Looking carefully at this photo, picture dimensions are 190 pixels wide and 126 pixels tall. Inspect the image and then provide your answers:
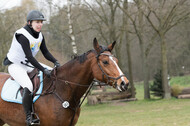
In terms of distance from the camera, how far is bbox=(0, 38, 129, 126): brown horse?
15.1ft

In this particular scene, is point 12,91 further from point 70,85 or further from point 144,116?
point 144,116

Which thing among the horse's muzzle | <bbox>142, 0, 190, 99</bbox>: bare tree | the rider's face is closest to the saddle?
the rider's face

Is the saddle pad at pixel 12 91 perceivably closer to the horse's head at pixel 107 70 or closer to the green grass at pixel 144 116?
the horse's head at pixel 107 70

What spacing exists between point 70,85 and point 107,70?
0.88m

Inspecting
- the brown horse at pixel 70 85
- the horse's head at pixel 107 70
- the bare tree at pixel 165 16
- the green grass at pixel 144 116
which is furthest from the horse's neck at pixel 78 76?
the bare tree at pixel 165 16

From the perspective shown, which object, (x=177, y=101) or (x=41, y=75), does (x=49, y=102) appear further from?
(x=177, y=101)

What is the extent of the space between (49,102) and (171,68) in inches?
1476

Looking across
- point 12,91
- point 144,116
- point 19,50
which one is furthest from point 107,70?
point 144,116

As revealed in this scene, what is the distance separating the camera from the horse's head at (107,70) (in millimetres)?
4340

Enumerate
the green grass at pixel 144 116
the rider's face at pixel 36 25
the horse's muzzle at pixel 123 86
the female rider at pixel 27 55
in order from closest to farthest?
the horse's muzzle at pixel 123 86, the female rider at pixel 27 55, the rider's face at pixel 36 25, the green grass at pixel 144 116

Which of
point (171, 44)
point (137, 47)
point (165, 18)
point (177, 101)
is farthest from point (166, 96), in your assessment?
point (137, 47)

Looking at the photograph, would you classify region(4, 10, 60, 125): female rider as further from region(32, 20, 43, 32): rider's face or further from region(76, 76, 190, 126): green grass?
region(76, 76, 190, 126): green grass

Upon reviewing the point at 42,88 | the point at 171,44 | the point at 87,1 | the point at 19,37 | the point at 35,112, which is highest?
the point at 87,1

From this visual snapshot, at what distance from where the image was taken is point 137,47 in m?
38.7
